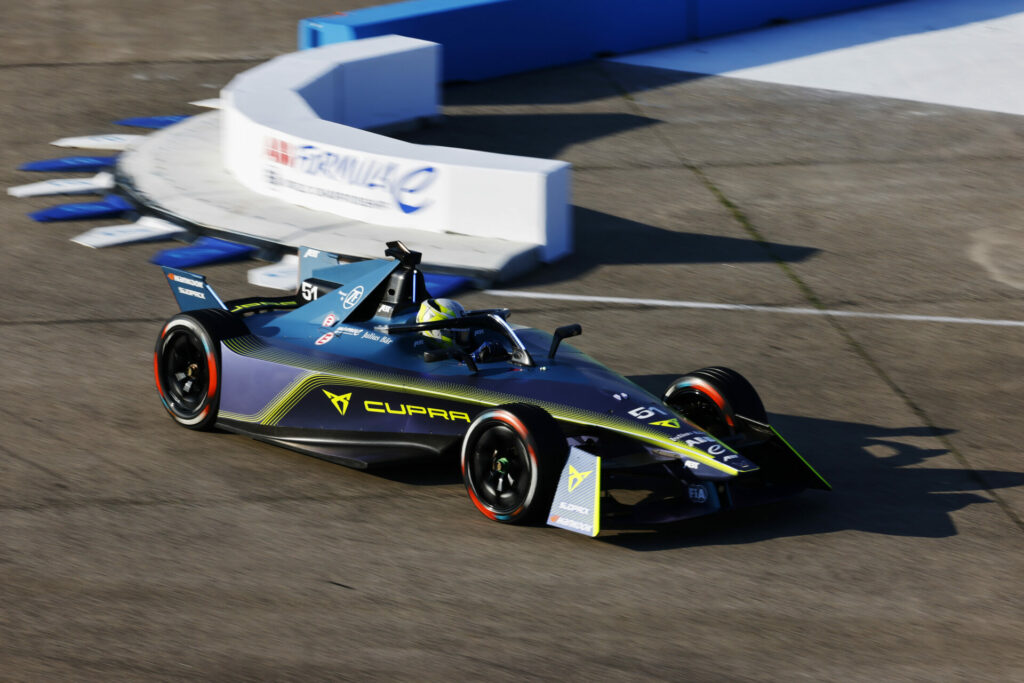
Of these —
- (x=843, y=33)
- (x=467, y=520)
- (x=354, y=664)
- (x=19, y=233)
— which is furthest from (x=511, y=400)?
(x=843, y=33)

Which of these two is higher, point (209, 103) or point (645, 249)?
point (209, 103)

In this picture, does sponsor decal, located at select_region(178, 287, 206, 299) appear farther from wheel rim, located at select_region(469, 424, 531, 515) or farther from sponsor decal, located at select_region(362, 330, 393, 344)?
wheel rim, located at select_region(469, 424, 531, 515)

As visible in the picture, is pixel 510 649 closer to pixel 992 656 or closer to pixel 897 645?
pixel 897 645

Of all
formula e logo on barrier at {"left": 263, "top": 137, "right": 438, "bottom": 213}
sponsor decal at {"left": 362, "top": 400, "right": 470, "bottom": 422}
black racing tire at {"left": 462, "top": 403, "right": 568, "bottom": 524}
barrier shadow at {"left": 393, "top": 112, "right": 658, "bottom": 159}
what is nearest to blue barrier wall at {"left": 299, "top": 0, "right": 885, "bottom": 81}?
barrier shadow at {"left": 393, "top": 112, "right": 658, "bottom": 159}

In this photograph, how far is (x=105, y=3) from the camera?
24.3m

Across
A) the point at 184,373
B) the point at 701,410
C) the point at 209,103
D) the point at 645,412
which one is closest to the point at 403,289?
the point at 184,373

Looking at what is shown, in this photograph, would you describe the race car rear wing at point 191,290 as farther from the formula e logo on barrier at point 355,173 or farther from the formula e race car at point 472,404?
the formula e logo on barrier at point 355,173

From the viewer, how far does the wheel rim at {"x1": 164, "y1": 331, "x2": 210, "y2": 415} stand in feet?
30.4

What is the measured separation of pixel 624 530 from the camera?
319 inches

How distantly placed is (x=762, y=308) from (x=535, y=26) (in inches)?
394

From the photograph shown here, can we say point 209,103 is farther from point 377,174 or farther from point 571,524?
point 571,524

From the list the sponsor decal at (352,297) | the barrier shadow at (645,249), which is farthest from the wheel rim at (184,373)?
the barrier shadow at (645,249)

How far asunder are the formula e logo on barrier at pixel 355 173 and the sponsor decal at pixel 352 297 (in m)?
4.63

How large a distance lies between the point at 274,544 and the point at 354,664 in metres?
1.38
